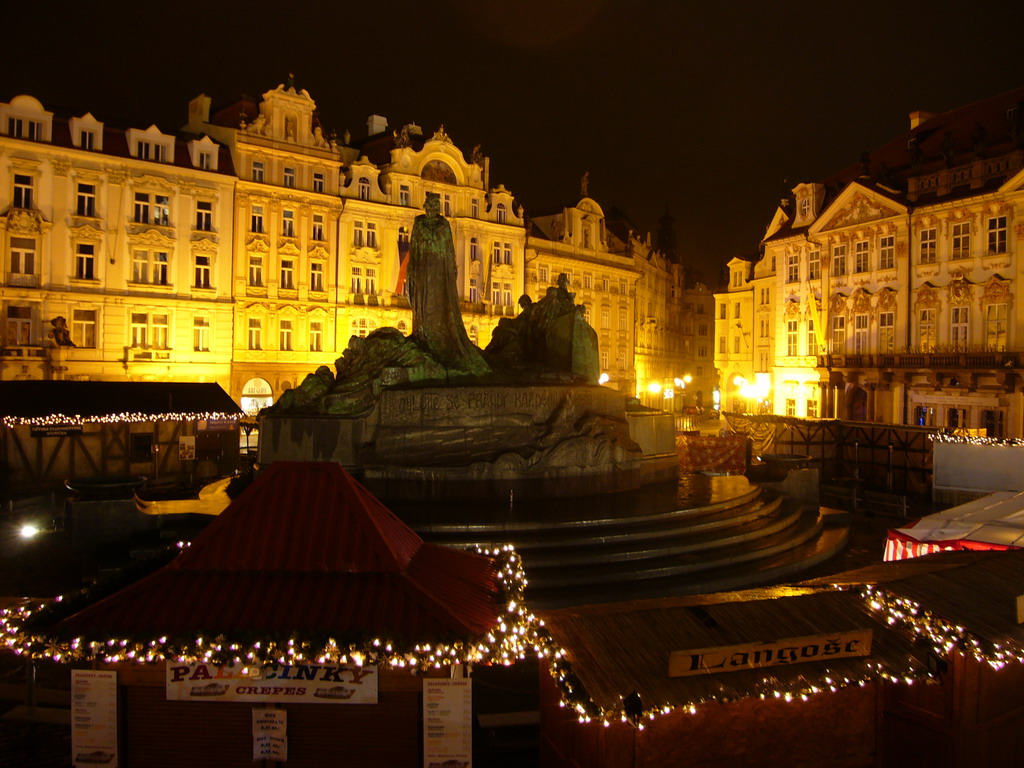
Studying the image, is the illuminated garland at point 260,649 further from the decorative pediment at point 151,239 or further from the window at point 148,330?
the decorative pediment at point 151,239

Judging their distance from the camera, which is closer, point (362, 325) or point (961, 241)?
point (961, 241)

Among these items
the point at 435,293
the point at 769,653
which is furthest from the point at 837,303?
the point at 769,653

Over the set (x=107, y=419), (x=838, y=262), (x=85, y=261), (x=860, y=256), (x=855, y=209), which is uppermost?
(x=855, y=209)

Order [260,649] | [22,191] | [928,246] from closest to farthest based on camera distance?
[260,649], [22,191], [928,246]

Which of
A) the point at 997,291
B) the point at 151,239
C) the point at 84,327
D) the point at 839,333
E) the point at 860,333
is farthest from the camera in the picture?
the point at 839,333

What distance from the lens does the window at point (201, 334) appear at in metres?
36.3

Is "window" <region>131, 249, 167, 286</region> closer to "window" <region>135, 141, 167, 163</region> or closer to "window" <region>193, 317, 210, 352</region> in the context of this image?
"window" <region>193, 317, 210, 352</region>

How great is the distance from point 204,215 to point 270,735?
3549cm

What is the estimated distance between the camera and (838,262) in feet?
127

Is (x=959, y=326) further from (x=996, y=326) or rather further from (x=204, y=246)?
(x=204, y=246)

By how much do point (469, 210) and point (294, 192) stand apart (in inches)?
444

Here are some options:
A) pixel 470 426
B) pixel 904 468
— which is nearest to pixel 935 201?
pixel 904 468

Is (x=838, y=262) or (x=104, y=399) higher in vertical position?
(x=838, y=262)

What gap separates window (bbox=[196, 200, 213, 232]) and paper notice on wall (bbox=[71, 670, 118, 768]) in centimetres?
3464
